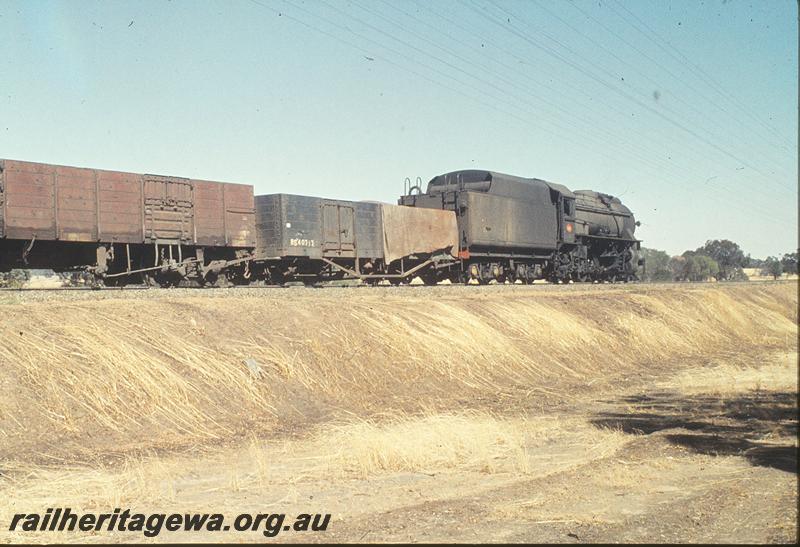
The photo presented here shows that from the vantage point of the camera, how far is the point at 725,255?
7650 cm

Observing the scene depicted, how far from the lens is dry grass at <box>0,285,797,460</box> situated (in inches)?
419

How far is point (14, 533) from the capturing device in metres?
6.95

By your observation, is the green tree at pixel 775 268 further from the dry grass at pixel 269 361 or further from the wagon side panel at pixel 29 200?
the wagon side panel at pixel 29 200

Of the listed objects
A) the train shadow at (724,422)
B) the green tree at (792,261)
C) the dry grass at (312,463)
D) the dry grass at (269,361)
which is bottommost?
the train shadow at (724,422)

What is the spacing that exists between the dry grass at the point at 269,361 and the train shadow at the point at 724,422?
61.8 inches

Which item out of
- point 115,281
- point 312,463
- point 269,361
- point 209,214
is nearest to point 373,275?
point 209,214

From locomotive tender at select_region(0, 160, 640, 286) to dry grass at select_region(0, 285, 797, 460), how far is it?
4525 millimetres

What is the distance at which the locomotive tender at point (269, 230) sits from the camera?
18359mm

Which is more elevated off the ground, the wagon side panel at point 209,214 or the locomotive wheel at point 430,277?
the wagon side panel at point 209,214

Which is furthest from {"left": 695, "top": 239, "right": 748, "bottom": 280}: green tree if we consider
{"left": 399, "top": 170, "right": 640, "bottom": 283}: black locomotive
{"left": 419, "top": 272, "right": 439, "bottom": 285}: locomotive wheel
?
{"left": 419, "top": 272, "right": 439, "bottom": 285}: locomotive wheel

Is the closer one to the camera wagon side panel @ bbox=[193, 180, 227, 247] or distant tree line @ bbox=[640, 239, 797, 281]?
wagon side panel @ bbox=[193, 180, 227, 247]

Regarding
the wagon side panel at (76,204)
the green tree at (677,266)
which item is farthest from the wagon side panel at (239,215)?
the green tree at (677,266)

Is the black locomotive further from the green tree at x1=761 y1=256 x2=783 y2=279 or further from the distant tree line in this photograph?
the distant tree line

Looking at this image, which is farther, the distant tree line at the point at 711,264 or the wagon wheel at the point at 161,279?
the distant tree line at the point at 711,264
